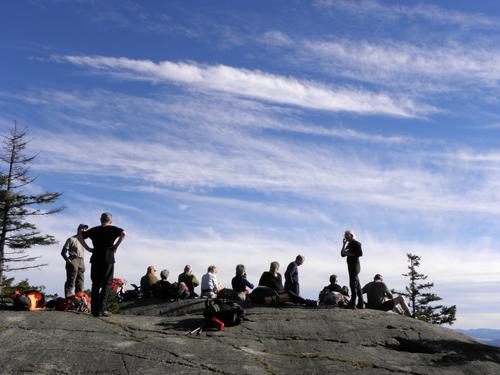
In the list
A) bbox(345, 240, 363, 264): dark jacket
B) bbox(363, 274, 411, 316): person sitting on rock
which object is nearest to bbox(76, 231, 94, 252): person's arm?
bbox(345, 240, 363, 264): dark jacket

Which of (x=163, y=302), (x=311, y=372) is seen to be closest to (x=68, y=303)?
(x=163, y=302)

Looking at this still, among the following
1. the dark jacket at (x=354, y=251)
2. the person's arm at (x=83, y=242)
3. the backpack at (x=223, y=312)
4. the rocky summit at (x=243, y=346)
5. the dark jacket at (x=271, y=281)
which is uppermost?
the dark jacket at (x=354, y=251)

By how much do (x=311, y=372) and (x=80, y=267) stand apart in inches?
336

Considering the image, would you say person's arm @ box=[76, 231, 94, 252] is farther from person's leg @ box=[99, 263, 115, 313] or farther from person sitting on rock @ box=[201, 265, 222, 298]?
person sitting on rock @ box=[201, 265, 222, 298]

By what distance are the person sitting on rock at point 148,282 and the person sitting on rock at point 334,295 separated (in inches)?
234

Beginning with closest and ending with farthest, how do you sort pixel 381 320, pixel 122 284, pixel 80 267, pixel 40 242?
1. pixel 381 320
2. pixel 80 267
3. pixel 122 284
4. pixel 40 242

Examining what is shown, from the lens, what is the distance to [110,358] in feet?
35.1

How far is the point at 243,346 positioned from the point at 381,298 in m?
6.43

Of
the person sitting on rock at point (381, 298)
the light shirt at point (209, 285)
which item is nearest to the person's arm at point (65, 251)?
the light shirt at point (209, 285)

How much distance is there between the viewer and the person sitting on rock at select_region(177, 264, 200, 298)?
17781 mm

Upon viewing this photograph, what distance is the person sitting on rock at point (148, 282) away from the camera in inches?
707

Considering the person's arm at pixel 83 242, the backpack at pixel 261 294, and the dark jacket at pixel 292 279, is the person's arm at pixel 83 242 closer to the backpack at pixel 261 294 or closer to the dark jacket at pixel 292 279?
the backpack at pixel 261 294

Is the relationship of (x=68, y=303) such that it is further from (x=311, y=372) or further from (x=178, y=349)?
(x=311, y=372)

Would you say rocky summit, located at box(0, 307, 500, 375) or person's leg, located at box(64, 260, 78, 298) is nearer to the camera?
rocky summit, located at box(0, 307, 500, 375)
